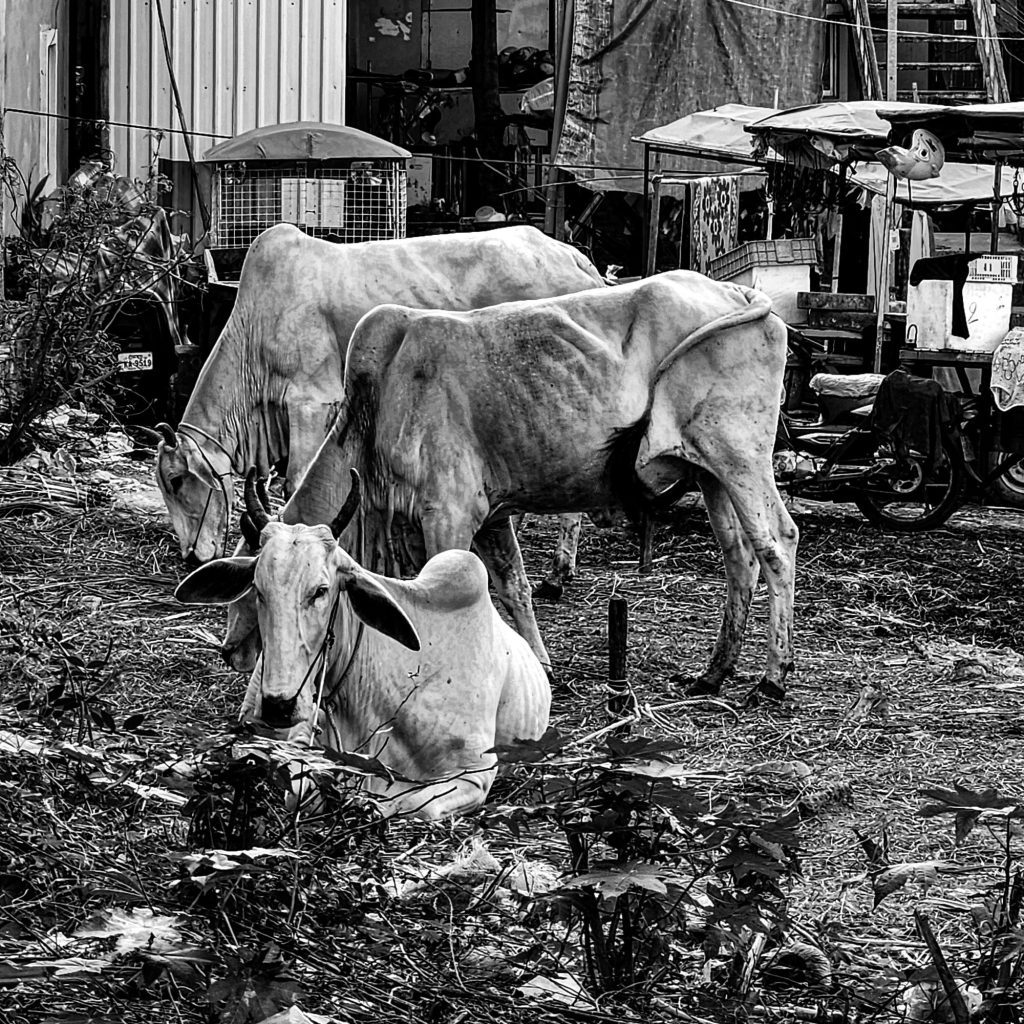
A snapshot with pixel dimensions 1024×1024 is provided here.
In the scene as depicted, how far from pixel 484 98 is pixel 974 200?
7.78 m

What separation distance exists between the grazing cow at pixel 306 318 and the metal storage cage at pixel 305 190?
10.3ft

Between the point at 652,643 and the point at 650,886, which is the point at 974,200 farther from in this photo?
the point at 650,886

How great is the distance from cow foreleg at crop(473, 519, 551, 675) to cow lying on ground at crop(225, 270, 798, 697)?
28cm

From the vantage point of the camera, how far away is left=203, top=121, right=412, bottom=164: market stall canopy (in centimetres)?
1264

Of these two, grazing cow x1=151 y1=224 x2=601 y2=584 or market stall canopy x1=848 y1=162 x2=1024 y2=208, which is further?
market stall canopy x1=848 y1=162 x2=1024 y2=208

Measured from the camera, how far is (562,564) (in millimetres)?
8570

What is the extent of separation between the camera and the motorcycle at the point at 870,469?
10.0 metres

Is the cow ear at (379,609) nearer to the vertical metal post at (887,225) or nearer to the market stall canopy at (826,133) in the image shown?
the vertical metal post at (887,225)

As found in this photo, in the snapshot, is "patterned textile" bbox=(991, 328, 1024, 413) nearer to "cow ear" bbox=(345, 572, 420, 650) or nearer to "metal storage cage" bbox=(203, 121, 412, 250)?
"metal storage cage" bbox=(203, 121, 412, 250)

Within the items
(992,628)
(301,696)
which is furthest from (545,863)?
(992,628)

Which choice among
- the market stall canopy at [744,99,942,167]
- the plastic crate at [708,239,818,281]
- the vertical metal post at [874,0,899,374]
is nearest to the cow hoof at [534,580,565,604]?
the vertical metal post at [874,0,899,374]

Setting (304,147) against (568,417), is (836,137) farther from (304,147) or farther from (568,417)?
(568,417)

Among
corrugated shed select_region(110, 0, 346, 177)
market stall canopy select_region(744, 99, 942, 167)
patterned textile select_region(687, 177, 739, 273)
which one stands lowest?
patterned textile select_region(687, 177, 739, 273)

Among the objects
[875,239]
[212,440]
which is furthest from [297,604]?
[875,239]
